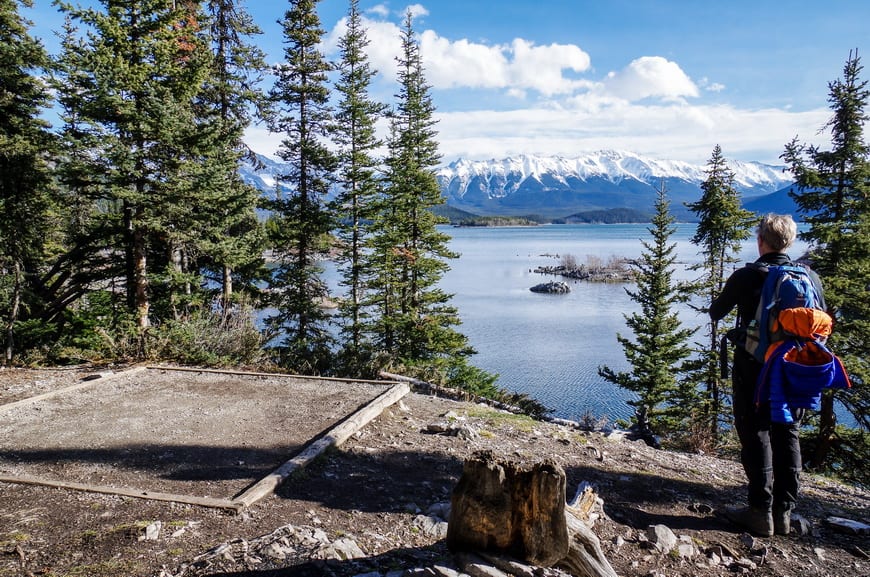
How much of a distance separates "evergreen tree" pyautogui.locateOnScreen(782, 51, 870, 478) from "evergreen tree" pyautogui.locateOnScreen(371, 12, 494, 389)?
35.3ft

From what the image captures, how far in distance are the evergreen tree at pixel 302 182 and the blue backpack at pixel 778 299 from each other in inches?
623

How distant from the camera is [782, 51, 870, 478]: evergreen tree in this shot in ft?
41.4

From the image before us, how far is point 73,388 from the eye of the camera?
24.6 ft

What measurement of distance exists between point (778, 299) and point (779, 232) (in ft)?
1.72

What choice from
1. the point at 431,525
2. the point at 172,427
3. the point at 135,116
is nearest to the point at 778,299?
the point at 431,525

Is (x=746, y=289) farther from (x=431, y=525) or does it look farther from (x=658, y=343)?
(x=658, y=343)

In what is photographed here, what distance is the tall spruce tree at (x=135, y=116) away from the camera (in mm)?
9156

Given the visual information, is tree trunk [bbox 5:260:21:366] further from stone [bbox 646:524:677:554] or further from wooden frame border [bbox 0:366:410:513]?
stone [bbox 646:524:677:554]

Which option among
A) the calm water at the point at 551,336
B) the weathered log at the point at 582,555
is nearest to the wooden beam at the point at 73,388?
the weathered log at the point at 582,555

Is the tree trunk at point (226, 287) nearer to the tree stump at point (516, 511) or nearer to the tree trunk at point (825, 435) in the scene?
the tree stump at point (516, 511)

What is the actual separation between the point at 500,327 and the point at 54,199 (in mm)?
29817

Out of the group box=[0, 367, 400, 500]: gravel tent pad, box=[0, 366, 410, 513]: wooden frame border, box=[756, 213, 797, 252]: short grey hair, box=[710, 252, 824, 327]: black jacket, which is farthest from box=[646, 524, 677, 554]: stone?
box=[0, 367, 400, 500]: gravel tent pad

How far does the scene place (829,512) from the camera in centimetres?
471

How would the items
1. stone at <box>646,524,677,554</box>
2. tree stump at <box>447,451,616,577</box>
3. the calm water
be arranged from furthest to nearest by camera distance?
the calm water → stone at <box>646,524,677,554</box> → tree stump at <box>447,451,616,577</box>
